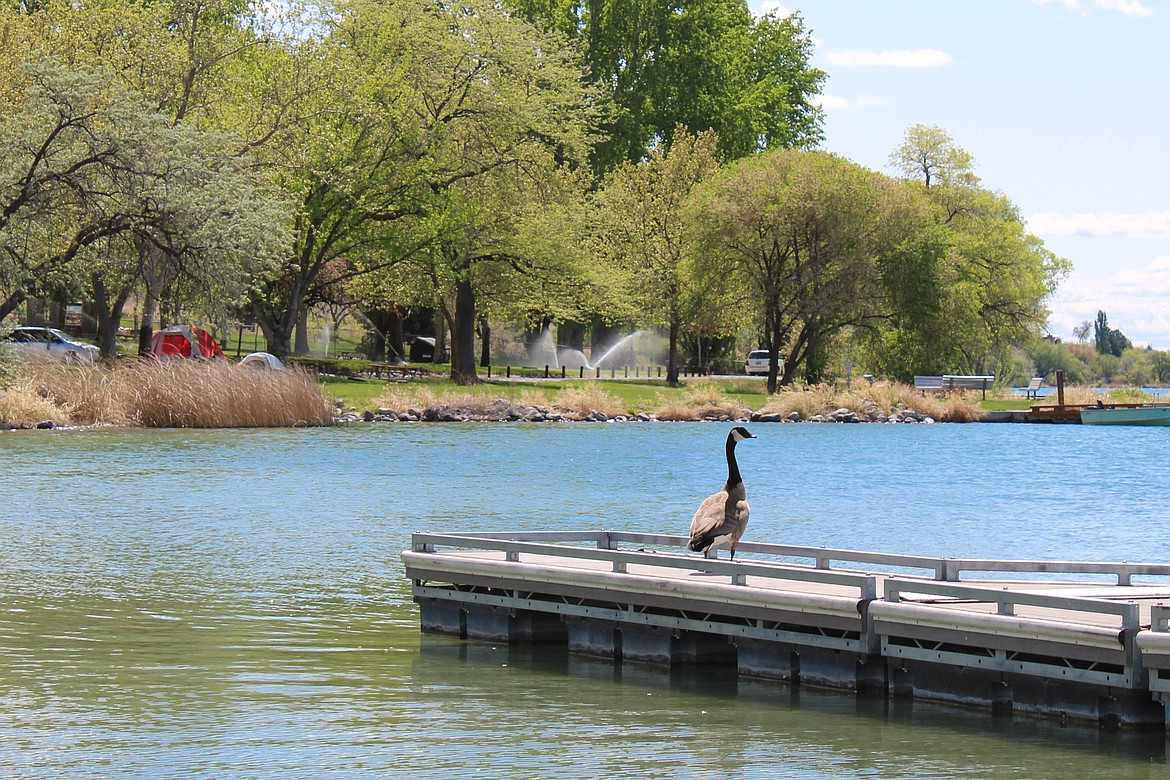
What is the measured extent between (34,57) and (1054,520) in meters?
31.8

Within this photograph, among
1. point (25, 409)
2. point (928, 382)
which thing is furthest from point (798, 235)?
point (25, 409)

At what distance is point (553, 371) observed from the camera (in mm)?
87875

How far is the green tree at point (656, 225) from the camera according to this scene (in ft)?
253

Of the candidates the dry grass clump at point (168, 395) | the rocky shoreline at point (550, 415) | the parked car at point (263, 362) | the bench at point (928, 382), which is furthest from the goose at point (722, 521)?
the bench at point (928, 382)

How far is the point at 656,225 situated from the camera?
78.7 metres

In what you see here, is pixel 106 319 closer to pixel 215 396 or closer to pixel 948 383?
pixel 215 396

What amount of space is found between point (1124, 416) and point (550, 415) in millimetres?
29501

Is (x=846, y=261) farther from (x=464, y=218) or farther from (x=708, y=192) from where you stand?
(x=464, y=218)

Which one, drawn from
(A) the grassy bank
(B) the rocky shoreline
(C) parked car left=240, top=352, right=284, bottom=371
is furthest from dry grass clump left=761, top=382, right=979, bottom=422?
(C) parked car left=240, top=352, right=284, bottom=371

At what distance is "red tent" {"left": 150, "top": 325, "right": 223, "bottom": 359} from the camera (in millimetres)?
55219

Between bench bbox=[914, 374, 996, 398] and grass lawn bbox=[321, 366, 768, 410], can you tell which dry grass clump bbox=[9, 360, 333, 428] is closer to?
grass lawn bbox=[321, 366, 768, 410]

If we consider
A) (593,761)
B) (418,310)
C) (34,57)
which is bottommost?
(593,761)

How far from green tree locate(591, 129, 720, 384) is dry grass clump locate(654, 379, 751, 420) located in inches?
571

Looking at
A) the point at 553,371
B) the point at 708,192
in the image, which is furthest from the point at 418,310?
the point at 708,192
